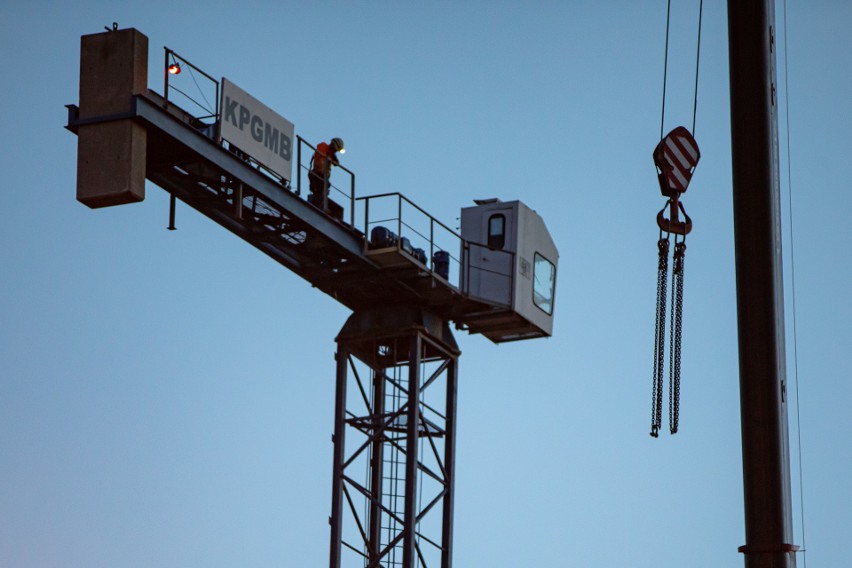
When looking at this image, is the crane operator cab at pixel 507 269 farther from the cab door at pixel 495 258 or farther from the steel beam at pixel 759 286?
the steel beam at pixel 759 286

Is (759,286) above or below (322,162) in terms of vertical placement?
below

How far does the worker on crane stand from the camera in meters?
40.4

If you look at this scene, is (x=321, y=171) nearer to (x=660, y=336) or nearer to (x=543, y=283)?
(x=543, y=283)

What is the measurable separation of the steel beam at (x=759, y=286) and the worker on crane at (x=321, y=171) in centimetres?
1962

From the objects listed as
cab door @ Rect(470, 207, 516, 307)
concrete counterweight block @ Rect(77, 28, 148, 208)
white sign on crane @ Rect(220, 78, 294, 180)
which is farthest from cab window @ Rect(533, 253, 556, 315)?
concrete counterweight block @ Rect(77, 28, 148, 208)

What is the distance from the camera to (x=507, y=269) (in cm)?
4494

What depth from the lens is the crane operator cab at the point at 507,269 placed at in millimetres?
44656

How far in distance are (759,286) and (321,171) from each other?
21737 millimetres

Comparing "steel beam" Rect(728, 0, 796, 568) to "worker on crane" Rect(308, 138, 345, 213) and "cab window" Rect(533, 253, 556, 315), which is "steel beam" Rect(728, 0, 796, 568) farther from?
"cab window" Rect(533, 253, 556, 315)

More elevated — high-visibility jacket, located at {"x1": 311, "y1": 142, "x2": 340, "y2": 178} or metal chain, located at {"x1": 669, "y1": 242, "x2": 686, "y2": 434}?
high-visibility jacket, located at {"x1": 311, "y1": 142, "x2": 340, "y2": 178}

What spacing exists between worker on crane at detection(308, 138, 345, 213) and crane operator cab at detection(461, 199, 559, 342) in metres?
5.51

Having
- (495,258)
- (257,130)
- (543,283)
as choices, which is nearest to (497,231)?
(495,258)

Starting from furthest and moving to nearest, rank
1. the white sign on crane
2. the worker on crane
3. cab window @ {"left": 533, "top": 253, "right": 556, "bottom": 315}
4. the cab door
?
cab window @ {"left": 533, "top": 253, "right": 556, "bottom": 315}
the cab door
the worker on crane
the white sign on crane

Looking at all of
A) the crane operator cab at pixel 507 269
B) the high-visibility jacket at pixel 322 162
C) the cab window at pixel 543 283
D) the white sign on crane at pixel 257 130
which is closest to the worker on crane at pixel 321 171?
the high-visibility jacket at pixel 322 162
